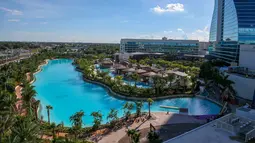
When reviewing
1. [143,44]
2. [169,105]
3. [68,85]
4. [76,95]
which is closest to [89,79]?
[68,85]

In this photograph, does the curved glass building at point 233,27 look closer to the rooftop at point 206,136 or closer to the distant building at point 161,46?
the distant building at point 161,46

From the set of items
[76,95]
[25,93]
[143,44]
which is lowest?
[76,95]

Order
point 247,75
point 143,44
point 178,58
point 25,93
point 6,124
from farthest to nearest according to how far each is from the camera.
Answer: point 143,44
point 178,58
point 247,75
point 25,93
point 6,124

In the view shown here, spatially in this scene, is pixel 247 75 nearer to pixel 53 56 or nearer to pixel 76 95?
pixel 76 95

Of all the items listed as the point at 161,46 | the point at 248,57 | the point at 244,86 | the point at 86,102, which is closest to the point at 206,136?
the point at 244,86

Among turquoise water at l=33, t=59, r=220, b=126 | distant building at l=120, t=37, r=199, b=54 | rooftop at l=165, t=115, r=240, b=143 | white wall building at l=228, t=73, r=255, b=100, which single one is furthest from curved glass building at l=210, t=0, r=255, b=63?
rooftop at l=165, t=115, r=240, b=143

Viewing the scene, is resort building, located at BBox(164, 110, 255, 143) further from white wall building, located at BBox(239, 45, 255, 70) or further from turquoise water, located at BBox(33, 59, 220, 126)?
white wall building, located at BBox(239, 45, 255, 70)

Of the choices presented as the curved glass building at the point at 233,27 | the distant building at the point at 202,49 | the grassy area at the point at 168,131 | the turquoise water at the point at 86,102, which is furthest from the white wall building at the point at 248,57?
the distant building at the point at 202,49
